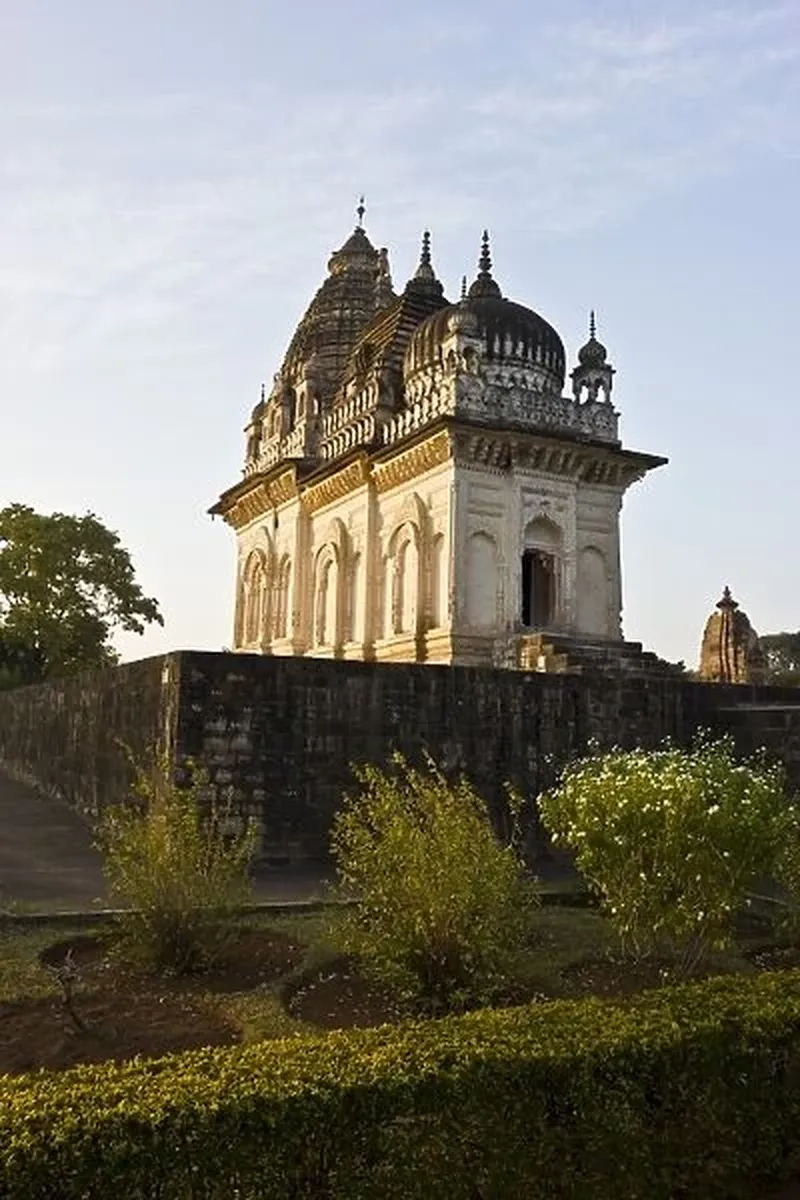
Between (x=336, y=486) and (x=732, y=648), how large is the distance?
384 inches

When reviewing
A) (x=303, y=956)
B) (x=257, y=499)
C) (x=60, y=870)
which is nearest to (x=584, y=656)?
(x=60, y=870)

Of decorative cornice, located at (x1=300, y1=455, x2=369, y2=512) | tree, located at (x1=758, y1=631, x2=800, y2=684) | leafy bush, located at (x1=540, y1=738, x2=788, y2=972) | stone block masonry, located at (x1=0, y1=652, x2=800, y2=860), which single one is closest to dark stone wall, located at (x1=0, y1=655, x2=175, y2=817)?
stone block masonry, located at (x1=0, y1=652, x2=800, y2=860)

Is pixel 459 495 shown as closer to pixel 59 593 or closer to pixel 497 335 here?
pixel 497 335

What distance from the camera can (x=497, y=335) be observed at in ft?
71.1

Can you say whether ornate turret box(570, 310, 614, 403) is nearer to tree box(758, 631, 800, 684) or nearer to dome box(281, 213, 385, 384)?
dome box(281, 213, 385, 384)

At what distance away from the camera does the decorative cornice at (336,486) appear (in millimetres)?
23297

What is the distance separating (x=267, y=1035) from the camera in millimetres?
5902

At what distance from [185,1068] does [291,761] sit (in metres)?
8.86

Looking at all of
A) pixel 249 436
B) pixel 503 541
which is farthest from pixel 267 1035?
pixel 249 436

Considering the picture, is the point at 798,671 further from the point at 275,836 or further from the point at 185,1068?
the point at 185,1068

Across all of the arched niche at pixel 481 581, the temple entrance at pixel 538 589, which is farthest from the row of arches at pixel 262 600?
the arched niche at pixel 481 581

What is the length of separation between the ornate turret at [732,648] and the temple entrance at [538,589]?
4.53 meters

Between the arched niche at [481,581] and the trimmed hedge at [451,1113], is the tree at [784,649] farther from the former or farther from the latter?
the trimmed hedge at [451,1113]

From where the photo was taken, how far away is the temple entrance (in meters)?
21.5
